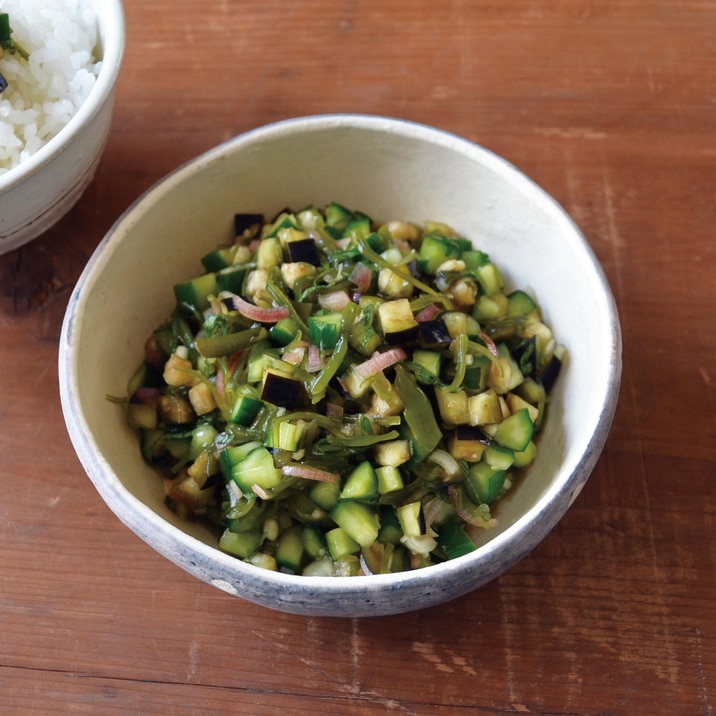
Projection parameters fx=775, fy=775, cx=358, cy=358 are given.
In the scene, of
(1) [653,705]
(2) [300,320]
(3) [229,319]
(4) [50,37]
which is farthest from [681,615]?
(4) [50,37]

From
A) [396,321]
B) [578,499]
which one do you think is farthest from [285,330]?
[578,499]

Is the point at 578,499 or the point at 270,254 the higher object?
the point at 270,254

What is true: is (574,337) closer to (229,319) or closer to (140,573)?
(229,319)

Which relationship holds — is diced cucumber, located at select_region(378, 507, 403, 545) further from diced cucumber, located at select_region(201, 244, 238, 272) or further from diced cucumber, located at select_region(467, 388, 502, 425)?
diced cucumber, located at select_region(201, 244, 238, 272)

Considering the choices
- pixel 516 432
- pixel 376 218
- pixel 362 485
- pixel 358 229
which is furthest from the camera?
pixel 376 218

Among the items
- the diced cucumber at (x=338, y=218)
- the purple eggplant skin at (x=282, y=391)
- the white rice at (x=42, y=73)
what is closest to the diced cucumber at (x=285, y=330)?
the purple eggplant skin at (x=282, y=391)

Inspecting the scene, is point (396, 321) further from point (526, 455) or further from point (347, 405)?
point (526, 455)
